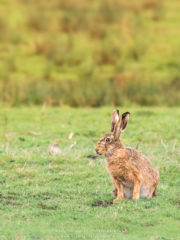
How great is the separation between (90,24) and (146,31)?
107 inches

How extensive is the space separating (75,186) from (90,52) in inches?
648

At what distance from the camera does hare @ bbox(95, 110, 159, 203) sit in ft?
23.8

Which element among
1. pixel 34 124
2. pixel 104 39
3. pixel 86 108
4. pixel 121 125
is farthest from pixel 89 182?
pixel 104 39

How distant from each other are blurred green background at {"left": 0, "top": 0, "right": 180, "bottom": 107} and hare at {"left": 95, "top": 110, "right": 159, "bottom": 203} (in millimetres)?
9812

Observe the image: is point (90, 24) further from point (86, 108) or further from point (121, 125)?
point (121, 125)

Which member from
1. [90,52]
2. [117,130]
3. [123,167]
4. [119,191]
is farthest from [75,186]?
[90,52]

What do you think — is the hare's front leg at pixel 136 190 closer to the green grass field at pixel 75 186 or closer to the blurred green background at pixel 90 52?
the green grass field at pixel 75 186

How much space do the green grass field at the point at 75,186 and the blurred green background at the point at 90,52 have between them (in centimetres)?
318

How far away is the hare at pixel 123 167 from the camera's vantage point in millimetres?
7266

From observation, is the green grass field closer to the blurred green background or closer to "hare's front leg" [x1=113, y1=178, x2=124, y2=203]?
"hare's front leg" [x1=113, y1=178, x2=124, y2=203]

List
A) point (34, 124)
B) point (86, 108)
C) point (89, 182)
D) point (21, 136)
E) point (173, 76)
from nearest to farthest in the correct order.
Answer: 1. point (89, 182)
2. point (21, 136)
3. point (34, 124)
4. point (86, 108)
5. point (173, 76)

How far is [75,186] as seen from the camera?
831 centimetres

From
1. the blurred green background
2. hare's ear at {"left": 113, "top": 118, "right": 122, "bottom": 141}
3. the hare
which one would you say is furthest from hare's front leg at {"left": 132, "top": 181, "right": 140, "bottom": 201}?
the blurred green background

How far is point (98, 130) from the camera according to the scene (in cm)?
1304
